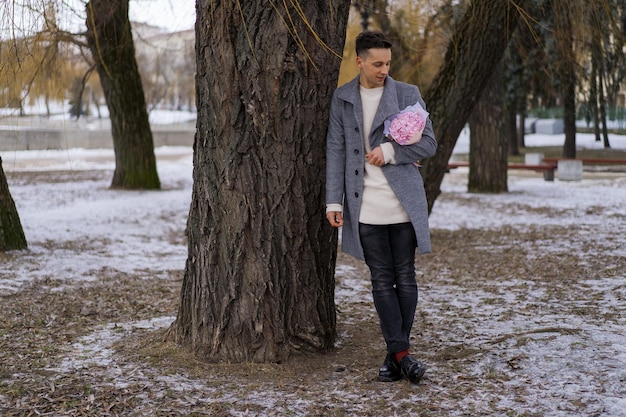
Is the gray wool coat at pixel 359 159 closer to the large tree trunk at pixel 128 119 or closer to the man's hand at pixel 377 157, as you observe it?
the man's hand at pixel 377 157

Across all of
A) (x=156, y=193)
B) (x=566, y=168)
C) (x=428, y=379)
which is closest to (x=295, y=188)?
(x=428, y=379)

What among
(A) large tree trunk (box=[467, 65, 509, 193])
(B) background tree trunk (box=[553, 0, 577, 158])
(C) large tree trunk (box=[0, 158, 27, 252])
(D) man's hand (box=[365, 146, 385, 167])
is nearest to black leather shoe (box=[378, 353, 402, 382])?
(D) man's hand (box=[365, 146, 385, 167])

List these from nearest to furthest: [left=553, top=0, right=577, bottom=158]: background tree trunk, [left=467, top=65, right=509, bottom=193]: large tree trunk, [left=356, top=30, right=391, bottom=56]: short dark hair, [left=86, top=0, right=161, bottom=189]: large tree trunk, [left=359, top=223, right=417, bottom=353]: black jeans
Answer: [left=356, top=30, right=391, bottom=56]: short dark hair → [left=359, top=223, right=417, bottom=353]: black jeans → [left=553, top=0, right=577, bottom=158]: background tree trunk → [left=86, top=0, right=161, bottom=189]: large tree trunk → [left=467, top=65, right=509, bottom=193]: large tree trunk

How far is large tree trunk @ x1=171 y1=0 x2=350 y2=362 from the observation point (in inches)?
171

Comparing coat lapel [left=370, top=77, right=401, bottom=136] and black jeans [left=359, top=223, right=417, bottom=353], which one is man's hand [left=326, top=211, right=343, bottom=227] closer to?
black jeans [left=359, top=223, right=417, bottom=353]

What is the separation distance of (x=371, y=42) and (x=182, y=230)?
712 cm

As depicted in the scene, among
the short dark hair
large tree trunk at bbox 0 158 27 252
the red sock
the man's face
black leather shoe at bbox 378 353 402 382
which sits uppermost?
the short dark hair

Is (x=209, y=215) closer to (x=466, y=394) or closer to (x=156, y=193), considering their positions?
(x=466, y=394)

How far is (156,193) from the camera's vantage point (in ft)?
50.9

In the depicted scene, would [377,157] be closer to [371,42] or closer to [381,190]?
[381,190]

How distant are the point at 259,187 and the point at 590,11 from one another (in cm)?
447

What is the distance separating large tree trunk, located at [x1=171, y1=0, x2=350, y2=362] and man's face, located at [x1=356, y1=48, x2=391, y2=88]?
0.24 meters

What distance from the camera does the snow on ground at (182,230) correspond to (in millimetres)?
4254

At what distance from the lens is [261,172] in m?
4.38
